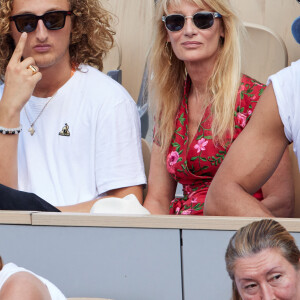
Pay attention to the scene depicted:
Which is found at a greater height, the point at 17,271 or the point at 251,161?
the point at 251,161

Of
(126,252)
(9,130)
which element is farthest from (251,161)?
Answer: (9,130)

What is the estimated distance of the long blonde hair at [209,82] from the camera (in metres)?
2.76

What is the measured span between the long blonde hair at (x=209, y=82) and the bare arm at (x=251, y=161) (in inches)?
13.8

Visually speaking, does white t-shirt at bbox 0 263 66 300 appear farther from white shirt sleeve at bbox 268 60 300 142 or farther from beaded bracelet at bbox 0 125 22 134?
beaded bracelet at bbox 0 125 22 134

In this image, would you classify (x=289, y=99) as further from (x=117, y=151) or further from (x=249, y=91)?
(x=117, y=151)

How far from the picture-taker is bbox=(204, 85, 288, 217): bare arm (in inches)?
91.9

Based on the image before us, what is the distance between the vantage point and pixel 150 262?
2.11 m

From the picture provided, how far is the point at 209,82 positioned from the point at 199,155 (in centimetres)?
27

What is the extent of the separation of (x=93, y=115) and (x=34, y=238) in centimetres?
87

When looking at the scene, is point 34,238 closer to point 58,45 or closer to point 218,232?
point 218,232

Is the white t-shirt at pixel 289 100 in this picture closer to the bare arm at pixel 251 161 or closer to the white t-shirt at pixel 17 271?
the bare arm at pixel 251 161

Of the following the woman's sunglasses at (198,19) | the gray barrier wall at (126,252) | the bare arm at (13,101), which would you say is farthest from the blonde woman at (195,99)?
the gray barrier wall at (126,252)

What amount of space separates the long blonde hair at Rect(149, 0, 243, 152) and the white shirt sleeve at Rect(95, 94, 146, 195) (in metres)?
0.11

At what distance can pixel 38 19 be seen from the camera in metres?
2.95
